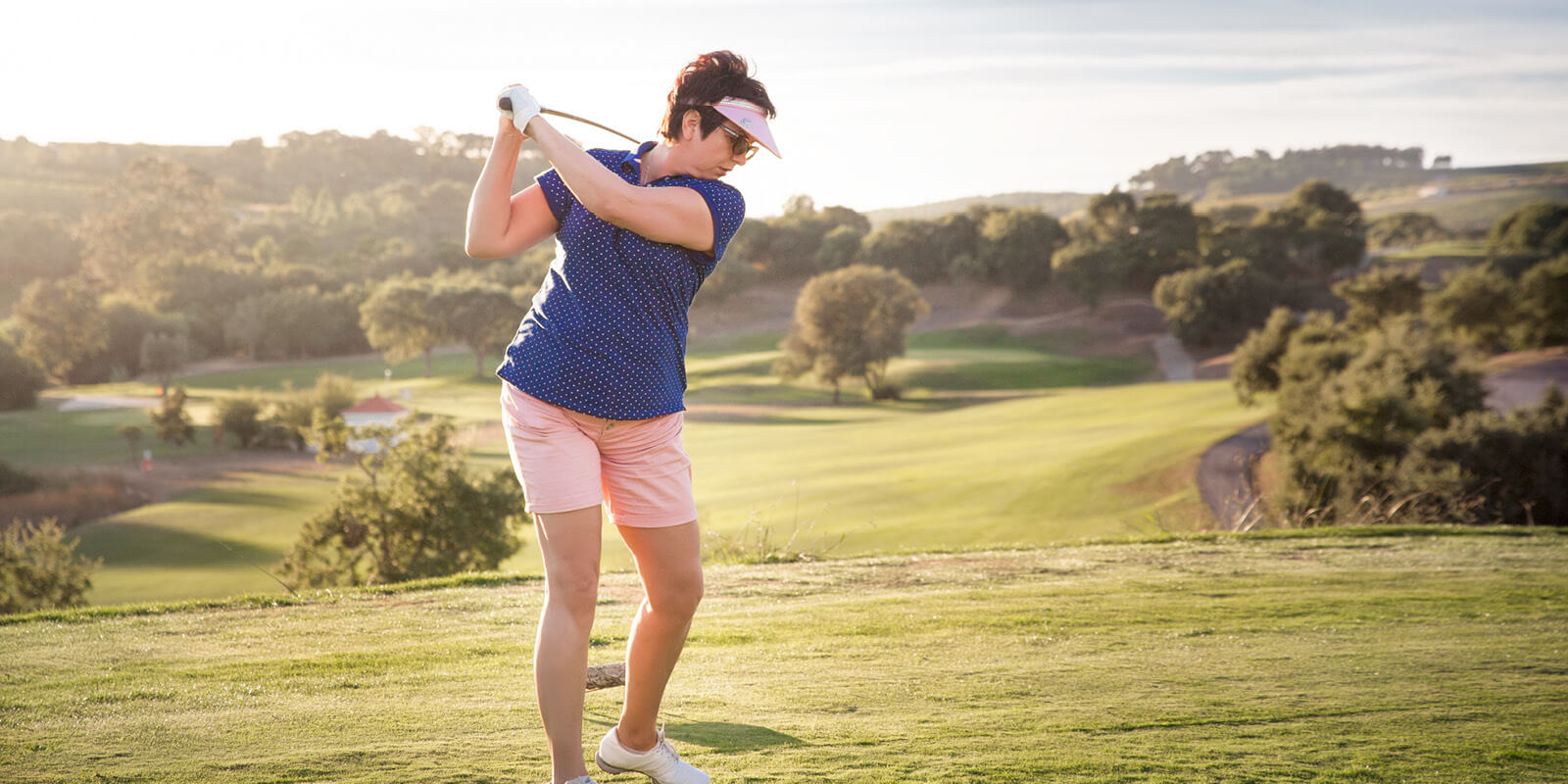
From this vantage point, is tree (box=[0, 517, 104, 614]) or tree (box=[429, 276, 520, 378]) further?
tree (box=[429, 276, 520, 378])

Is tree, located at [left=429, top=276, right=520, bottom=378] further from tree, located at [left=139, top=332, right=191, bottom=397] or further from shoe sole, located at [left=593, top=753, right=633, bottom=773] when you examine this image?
shoe sole, located at [left=593, top=753, right=633, bottom=773]

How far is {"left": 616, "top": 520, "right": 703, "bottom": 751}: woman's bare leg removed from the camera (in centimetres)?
295

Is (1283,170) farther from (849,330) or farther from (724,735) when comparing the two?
(724,735)

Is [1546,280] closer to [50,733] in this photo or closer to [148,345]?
[50,733]

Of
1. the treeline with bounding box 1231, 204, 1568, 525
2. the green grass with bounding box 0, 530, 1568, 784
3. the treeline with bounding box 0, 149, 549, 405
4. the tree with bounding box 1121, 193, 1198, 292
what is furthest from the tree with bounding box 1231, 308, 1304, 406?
the treeline with bounding box 0, 149, 549, 405

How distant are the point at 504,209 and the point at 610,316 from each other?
15.9 inches

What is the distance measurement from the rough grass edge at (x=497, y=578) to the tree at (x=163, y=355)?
53498mm

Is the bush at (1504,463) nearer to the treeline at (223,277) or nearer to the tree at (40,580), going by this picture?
the tree at (40,580)

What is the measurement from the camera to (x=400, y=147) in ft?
439

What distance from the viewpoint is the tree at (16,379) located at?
45188mm

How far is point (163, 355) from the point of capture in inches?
2147

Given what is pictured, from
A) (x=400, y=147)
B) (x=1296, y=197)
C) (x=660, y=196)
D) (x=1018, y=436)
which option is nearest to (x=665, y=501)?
(x=660, y=196)

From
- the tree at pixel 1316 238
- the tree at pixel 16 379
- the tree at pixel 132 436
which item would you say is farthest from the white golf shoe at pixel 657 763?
the tree at pixel 1316 238

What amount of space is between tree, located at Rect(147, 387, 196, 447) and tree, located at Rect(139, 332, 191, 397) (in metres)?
19.1
